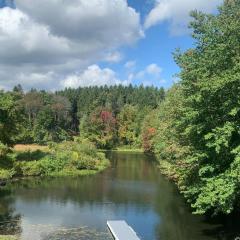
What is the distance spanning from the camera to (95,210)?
4288 centimetres

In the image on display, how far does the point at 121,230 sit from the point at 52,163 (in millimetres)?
37417

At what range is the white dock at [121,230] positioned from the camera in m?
32.2

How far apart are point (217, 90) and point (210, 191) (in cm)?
686

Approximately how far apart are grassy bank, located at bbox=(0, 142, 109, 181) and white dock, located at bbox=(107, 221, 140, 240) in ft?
89.1

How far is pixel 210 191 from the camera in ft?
98.6

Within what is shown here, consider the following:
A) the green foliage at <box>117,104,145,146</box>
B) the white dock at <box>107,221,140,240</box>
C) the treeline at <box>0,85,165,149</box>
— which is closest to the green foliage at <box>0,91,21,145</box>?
the white dock at <box>107,221,140,240</box>

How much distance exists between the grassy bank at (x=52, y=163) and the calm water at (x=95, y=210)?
13.6ft

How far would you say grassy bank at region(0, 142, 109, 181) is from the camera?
63.8 metres

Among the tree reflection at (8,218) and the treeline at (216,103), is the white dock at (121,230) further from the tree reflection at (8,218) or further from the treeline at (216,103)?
the tree reflection at (8,218)

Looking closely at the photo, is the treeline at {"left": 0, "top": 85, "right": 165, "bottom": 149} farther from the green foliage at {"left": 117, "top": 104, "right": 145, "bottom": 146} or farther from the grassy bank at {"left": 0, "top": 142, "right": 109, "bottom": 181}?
the grassy bank at {"left": 0, "top": 142, "right": 109, "bottom": 181}

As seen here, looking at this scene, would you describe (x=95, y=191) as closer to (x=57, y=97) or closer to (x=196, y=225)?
(x=196, y=225)

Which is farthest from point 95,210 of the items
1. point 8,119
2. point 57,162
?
point 8,119

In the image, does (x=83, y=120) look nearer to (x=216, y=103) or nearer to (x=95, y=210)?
(x=95, y=210)

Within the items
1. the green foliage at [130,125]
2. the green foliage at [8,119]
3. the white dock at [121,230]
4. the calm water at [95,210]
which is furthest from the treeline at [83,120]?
the white dock at [121,230]
